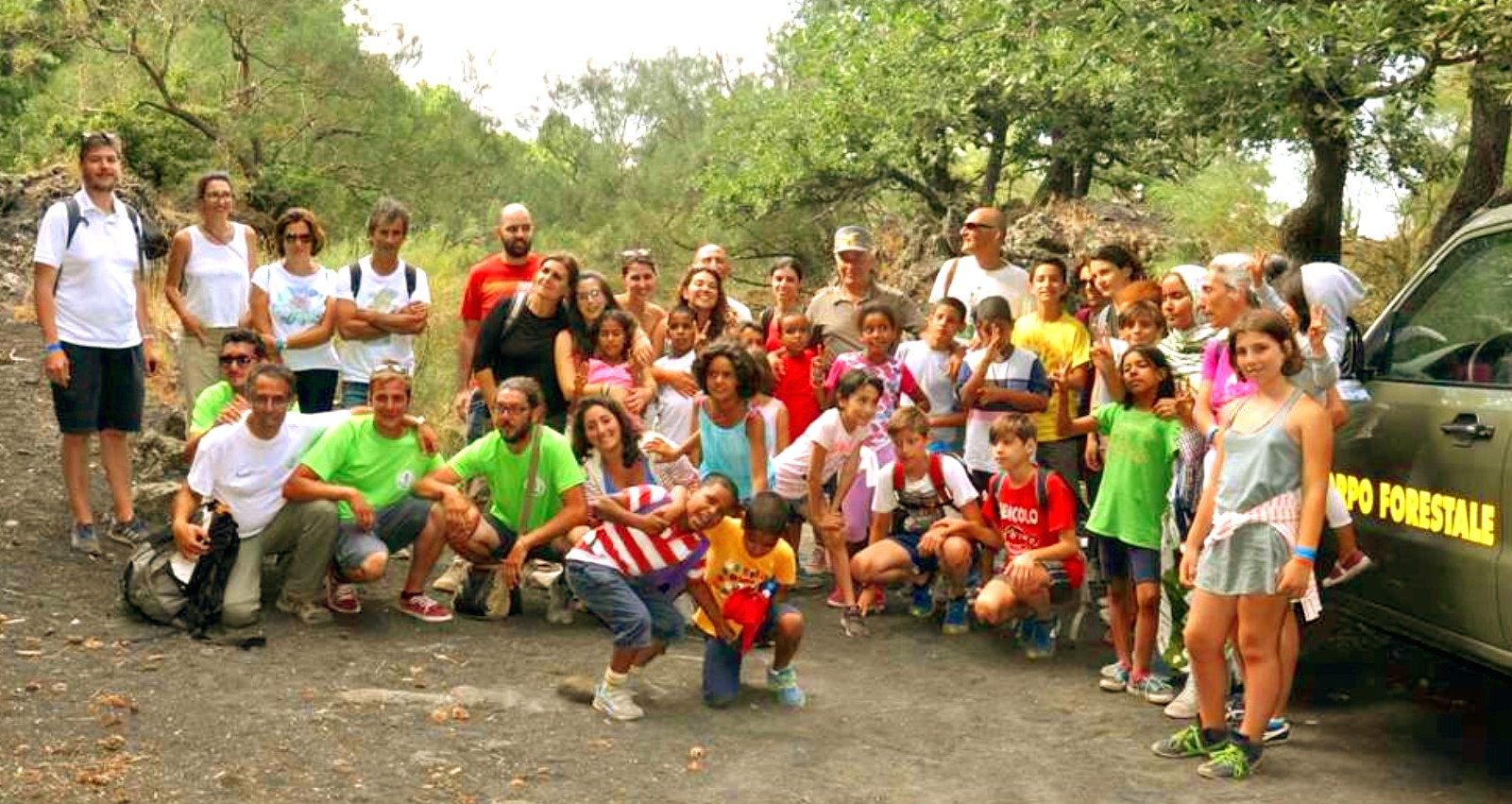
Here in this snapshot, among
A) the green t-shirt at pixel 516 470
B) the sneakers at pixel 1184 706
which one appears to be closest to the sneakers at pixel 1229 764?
the sneakers at pixel 1184 706

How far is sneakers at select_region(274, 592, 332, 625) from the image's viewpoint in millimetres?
6809

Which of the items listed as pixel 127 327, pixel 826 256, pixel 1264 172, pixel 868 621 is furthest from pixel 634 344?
pixel 1264 172

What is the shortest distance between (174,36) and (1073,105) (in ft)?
31.2

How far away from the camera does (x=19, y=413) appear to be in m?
9.52

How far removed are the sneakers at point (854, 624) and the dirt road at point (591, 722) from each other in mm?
88

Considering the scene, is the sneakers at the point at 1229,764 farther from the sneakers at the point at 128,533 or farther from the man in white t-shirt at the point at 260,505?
the sneakers at the point at 128,533

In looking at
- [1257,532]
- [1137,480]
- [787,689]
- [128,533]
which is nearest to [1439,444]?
[1257,532]

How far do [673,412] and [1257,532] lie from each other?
10.7 feet

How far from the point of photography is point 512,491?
23.0 feet

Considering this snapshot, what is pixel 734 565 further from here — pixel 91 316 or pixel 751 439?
pixel 91 316

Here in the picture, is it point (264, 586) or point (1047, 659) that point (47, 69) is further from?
point (1047, 659)

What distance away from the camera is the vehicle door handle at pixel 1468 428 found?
16.3ft

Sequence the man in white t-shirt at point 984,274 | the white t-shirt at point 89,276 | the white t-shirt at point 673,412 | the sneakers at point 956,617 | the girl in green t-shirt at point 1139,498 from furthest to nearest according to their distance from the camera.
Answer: the man in white t-shirt at point 984,274 < the white t-shirt at point 673,412 < the sneakers at point 956,617 < the white t-shirt at point 89,276 < the girl in green t-shirt at point 1139,498

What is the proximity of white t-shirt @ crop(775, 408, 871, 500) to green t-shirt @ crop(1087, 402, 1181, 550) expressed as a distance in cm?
126
